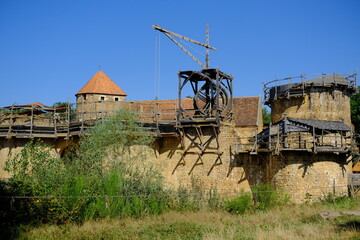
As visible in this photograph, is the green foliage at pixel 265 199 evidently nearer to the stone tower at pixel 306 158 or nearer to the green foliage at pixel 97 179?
the stone tower at pixel 306 158

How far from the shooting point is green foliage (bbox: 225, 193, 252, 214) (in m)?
19.6

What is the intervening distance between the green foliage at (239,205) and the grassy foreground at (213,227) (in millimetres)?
911

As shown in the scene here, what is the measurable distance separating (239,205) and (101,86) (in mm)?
21416

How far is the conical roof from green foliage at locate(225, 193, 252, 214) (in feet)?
66.4

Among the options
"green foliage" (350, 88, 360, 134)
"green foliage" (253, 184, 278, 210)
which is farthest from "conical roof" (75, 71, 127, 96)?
"green foliage" (350, 88, 360, 134)

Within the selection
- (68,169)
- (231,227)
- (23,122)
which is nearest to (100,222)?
(68,169)

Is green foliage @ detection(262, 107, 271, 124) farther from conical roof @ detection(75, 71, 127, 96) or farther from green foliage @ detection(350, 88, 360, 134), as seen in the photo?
conical roof @ detection(75, 71, 127, 96)

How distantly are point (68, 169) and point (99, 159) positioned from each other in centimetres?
157

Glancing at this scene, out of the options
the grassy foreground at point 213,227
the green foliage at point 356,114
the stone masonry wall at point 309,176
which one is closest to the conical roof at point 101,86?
the stone masonry wall at point 309,176

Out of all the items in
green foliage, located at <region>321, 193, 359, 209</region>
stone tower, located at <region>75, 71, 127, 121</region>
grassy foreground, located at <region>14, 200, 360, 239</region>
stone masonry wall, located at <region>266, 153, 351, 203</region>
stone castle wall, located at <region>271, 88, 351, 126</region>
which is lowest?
grassy foreground, located at <region>14, 200, 360, 239</region>

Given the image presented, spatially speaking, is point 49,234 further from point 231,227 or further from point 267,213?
point 267,213

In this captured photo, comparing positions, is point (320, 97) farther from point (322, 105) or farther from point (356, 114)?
point (356, 114)

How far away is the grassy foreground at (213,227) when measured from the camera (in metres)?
14.3

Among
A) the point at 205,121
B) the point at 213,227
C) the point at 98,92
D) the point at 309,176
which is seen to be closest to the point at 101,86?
the point at 98,92
